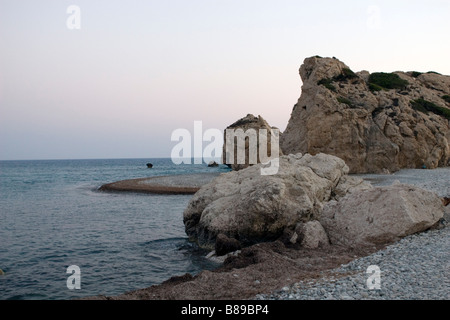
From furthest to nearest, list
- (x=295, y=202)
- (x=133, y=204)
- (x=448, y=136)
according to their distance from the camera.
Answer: (x=448, y=136), (x=133, y=204), (x=295, y=202)

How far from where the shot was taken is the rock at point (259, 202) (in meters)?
14.6

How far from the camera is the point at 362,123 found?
159ft

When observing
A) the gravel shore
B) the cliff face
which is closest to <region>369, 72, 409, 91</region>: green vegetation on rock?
the cliff face

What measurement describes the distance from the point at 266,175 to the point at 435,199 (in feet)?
20.9

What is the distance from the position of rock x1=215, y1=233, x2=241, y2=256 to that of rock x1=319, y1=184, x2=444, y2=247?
3351mm

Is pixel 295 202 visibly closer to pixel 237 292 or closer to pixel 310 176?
pixel 310 176

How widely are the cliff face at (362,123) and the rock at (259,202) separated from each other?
30.3 metres

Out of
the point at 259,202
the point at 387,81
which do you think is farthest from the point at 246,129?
the point at 259,202

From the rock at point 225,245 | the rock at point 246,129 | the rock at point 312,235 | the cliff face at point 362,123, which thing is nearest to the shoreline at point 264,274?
the rock at point 312,235

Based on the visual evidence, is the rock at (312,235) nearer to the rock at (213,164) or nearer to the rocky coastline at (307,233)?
the rocky coastline at (307,233)

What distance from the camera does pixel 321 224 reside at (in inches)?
571

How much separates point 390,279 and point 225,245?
647cm

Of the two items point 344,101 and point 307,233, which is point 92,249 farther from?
point 344,101

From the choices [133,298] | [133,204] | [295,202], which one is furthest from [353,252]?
[133,204]
